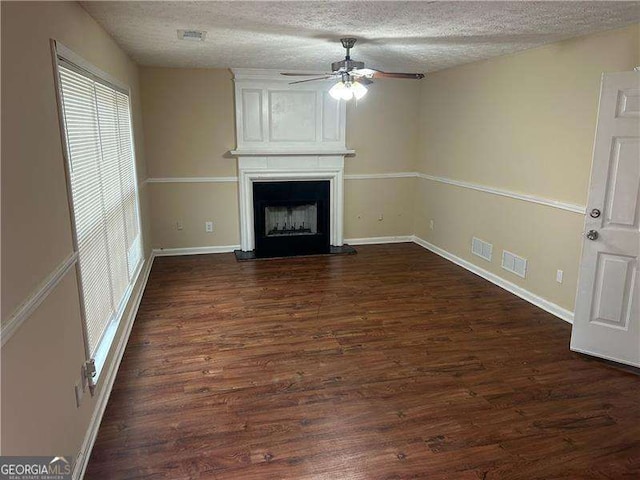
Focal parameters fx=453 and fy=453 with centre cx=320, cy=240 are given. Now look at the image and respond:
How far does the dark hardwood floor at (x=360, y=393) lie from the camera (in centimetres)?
228

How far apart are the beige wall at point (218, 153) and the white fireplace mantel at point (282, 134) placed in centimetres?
15

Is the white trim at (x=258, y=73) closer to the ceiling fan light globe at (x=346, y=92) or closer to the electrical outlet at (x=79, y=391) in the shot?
the ceiling fan light globe at (x=346, y=92)

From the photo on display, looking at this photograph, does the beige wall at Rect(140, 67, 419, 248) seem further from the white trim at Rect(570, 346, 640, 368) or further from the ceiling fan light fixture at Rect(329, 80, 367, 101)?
the white trim at Rect(570, 346, 640, 368)

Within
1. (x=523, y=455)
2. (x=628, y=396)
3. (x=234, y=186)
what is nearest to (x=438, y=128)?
(x=234, y=186)

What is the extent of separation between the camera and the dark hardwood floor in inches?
89.7

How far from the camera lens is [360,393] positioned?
9.45 feet

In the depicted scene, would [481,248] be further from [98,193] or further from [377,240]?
[98,193]

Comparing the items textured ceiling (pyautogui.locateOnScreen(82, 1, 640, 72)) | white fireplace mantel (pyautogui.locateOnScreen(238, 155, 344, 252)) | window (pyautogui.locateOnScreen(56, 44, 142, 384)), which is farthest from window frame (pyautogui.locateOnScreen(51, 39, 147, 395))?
white fireplace mantel (pyautogui.locateOnScreen(238, 155, 344, 252))

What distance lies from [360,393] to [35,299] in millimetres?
1920

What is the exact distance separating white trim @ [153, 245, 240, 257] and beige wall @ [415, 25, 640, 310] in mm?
2844

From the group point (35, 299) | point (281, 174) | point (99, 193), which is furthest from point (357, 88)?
point (35, 299)

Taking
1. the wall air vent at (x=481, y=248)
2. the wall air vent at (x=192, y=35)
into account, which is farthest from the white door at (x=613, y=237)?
the wall air vent at (x=192, y=35)

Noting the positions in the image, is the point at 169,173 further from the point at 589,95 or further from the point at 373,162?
the point at 589,95

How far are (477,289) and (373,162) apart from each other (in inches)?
95.6
